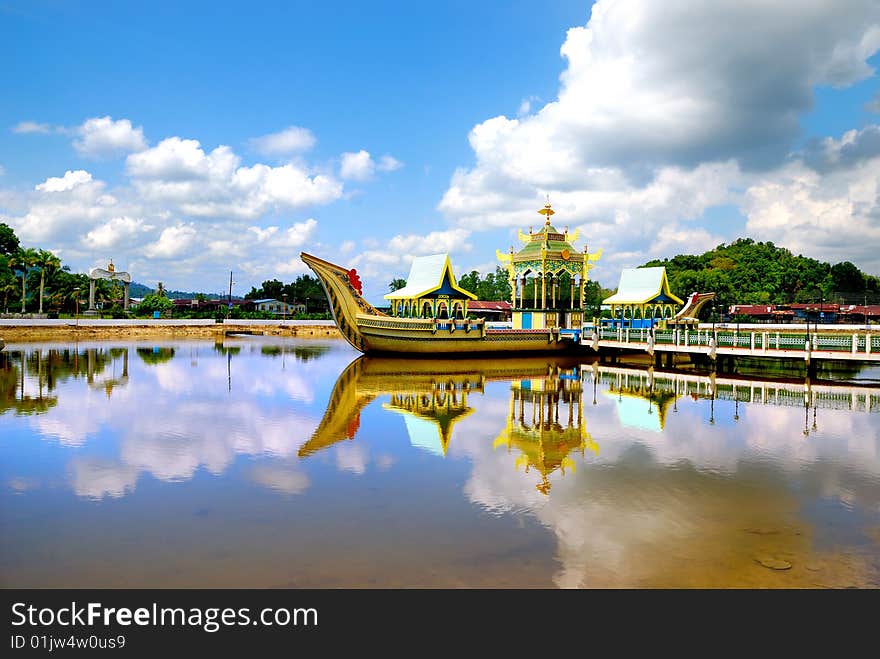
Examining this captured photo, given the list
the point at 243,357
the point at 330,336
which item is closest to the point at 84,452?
the point at 243,357

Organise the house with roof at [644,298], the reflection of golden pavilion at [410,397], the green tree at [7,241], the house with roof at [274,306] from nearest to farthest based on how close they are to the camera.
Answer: the reflection of golden pavilion at [410,397] < the house with roof at [644,298] < the green tree at [7,241] < the house with roof at [274,306]

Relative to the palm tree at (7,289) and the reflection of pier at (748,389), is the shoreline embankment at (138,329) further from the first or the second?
the reflection of pier at (748,389)

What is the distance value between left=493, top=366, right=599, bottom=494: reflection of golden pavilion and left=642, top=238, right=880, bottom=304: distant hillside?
49.6 metres

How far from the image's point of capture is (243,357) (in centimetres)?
3016

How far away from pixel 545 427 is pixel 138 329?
4249 cm

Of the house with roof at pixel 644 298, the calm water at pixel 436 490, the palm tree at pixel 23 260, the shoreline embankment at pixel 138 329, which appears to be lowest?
the calm water at pixel 436 490

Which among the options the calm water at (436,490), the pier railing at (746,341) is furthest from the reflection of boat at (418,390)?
the pier railing at (746,341)

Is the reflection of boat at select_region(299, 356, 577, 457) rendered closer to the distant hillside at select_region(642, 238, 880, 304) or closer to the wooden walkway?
the wooden walkway

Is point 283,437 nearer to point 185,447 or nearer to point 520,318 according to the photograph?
point 185,447

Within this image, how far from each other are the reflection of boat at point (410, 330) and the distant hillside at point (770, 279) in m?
40.1

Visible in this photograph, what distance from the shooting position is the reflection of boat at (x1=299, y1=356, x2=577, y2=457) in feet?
38.5

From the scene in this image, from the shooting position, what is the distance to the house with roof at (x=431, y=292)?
1122 inches

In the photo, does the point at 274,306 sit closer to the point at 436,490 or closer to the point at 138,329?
the point at 138,329

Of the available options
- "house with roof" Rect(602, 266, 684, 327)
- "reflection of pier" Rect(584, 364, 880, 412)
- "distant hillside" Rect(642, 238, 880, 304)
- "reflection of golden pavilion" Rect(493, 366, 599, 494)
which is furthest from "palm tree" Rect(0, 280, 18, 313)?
"distant hillside" Rect(642, 238, 880, 304)
